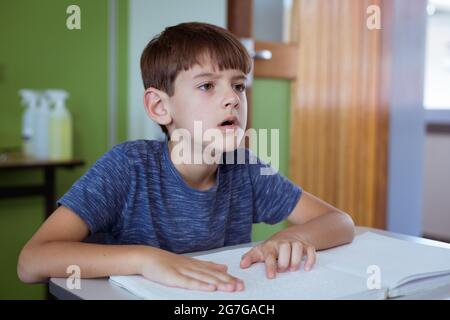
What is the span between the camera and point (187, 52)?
1015mm

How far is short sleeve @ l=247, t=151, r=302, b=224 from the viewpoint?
1144 mm

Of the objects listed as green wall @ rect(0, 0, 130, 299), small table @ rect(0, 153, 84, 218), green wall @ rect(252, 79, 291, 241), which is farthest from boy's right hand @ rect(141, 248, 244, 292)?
green wall @ rect(252, 79, 291, 241)

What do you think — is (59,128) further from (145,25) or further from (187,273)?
(187,273)

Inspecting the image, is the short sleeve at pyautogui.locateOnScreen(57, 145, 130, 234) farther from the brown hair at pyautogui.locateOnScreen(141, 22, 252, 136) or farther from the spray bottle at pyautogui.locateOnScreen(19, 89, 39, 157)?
the spray bottle at pyautogui.locateOnScreen(19, 89, 39, 157)

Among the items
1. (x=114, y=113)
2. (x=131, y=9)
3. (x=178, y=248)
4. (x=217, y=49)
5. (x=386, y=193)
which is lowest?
(x=386, y=193)

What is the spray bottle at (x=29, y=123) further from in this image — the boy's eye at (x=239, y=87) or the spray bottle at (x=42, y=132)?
the boy's eye at (x=239, y=87)

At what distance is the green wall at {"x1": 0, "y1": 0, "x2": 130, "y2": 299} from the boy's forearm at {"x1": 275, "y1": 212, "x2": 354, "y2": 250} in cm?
135

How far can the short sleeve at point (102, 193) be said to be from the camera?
2.81 feet

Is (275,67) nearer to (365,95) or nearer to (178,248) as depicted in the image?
(365,95)

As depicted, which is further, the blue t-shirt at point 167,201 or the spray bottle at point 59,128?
the spray bottle at point 59,128

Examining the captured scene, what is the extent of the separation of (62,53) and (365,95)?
1349 mm

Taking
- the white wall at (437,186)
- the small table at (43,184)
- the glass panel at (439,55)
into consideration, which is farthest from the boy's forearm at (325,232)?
the glass panel at (439,55)
